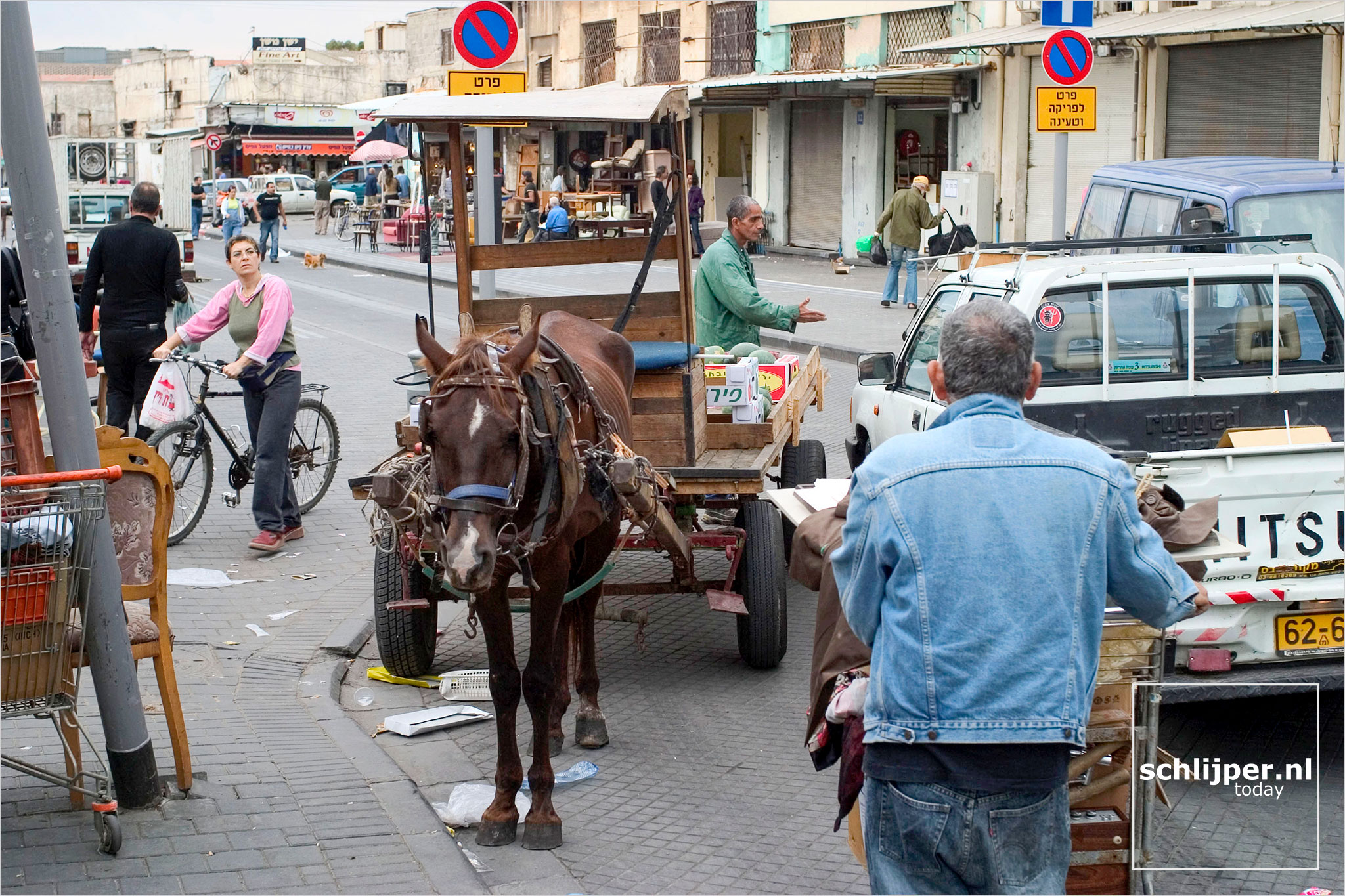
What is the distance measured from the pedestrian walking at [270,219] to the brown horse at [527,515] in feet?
91.1

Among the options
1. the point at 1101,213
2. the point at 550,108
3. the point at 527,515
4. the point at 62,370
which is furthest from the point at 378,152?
the point at 527,515

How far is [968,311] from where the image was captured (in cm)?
287

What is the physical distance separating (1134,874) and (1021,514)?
5.39 feet

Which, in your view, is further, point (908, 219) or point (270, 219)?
point (270, 219)

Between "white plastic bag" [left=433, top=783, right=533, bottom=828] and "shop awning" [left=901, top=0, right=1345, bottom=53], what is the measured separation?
14.9 m

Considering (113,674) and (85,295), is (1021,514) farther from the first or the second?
(85,295)

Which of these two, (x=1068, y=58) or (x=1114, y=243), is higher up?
(x=1068, y=58)

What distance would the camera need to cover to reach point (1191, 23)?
20828 millimetres

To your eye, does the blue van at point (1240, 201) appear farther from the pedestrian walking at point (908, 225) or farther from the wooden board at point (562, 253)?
the pedestrian walking at point (908, 225)

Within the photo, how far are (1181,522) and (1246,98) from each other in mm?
21002

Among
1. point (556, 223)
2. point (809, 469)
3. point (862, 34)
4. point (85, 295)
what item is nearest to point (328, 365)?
point (85, 295)

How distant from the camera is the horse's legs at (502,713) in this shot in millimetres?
4805

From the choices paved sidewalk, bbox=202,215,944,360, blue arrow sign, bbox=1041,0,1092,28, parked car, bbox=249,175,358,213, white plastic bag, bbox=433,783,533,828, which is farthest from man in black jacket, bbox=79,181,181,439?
parked car, bbox=249,175,358,213

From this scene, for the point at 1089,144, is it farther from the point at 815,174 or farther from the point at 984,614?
the point at 984,614
